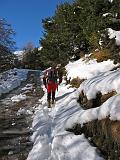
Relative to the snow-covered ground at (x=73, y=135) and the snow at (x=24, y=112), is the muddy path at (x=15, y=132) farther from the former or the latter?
the snow-covered ground at (x=73, y=135)

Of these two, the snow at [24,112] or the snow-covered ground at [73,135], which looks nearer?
the snow-covered ground at [73,135]

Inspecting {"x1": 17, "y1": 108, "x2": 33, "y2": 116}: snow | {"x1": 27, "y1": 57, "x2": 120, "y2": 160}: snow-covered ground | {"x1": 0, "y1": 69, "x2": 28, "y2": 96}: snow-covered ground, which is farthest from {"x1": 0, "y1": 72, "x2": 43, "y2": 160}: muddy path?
{"x1": 0, "y1": 69, "x2": 28, "y2": 96}: snow-covered ground

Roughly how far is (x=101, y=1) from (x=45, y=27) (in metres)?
20.9

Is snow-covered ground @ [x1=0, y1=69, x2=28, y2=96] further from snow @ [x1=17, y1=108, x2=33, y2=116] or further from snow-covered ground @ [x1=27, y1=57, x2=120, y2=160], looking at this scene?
snow-covered ground @ [x1=27, y1=57, x2=120, y2=160]

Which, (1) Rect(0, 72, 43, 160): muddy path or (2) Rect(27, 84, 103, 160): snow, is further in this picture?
(1) Rect(0, 72, 43, 160): muddy path

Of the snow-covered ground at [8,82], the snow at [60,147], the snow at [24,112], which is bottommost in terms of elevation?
the snow at [60,147]

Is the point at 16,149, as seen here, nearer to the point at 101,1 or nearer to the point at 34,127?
the point at 34,127

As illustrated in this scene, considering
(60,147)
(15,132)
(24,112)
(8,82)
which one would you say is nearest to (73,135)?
(60,147)

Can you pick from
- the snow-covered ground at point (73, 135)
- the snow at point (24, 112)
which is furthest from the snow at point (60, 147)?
the snow at point (24, 112)

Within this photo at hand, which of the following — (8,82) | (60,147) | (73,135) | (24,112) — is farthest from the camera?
(8,82)

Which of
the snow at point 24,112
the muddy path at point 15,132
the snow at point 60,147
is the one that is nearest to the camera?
the snow at point 60,147

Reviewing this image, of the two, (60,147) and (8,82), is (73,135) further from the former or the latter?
(8,82)

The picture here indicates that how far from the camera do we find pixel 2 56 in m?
34.9

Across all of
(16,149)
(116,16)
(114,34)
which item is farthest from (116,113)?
(116,16)
